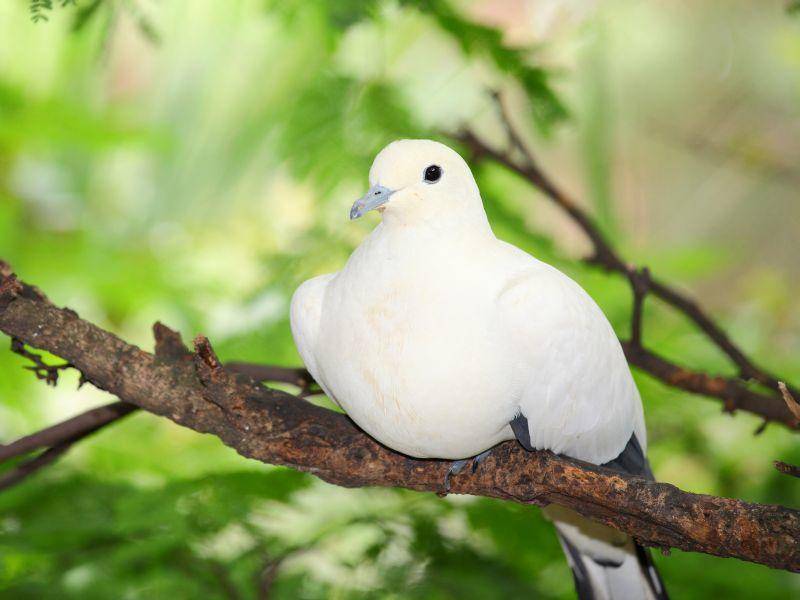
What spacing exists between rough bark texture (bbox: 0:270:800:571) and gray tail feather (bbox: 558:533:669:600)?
0.31m

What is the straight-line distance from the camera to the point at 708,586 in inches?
73.7

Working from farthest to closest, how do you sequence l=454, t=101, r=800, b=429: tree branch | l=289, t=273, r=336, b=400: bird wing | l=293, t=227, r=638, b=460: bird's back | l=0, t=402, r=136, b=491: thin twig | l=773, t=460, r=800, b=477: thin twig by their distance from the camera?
l=454, t=101, r=800, b=429: tree branch → l=0, t=402, r=136, b=491: thin twig → l=289, t=273, r=336, b=400: bird wing → l=293, t=227, r=638, b=460: bird's back → l=773, t=460, r=800, b=477: thin twig

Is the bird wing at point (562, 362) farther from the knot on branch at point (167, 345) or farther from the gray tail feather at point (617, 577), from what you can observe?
the knot on branch at point (167, 345)

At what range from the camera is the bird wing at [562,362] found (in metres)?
1.06

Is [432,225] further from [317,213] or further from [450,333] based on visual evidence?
[317,213]

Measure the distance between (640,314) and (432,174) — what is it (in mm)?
620

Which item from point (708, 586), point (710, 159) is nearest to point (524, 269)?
point (708, 586)

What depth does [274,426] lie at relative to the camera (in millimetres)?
1196

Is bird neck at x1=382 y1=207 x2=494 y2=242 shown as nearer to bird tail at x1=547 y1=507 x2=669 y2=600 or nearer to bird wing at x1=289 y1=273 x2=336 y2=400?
bird wing at x1=289 y1=273 x2=336 y2=400

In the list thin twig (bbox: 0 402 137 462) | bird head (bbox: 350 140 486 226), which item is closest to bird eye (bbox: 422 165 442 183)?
bird head (bbox: 350 140 486 226)

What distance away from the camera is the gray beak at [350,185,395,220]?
3.48ft

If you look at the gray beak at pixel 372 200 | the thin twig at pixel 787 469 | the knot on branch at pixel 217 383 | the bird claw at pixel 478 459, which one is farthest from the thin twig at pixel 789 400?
the knot on branch at pixel 217 383

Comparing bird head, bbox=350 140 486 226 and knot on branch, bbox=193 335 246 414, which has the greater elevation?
bird head, bbox=350 140 486 226

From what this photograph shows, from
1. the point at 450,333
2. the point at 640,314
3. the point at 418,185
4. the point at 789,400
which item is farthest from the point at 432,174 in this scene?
the point at 640,314
